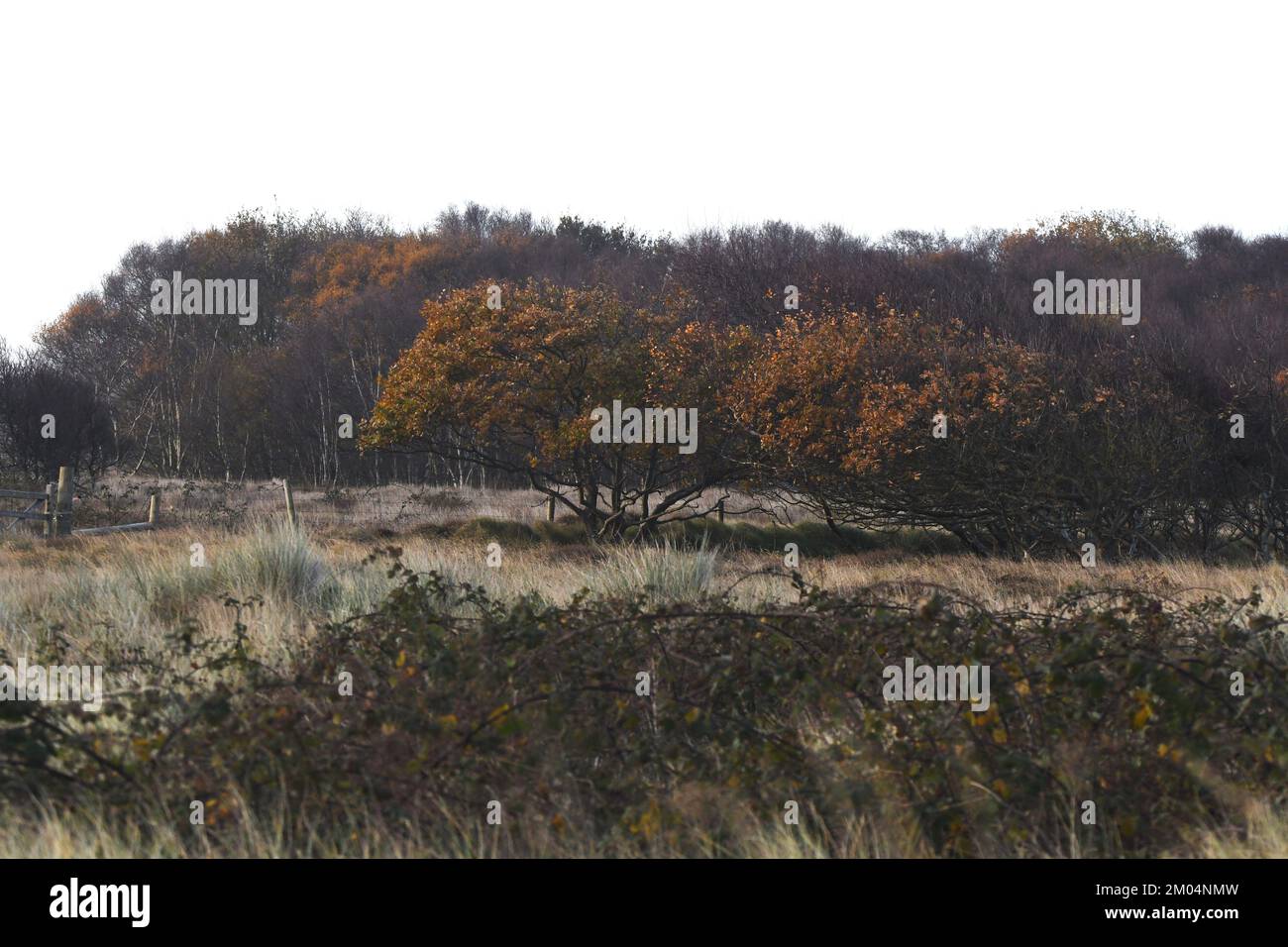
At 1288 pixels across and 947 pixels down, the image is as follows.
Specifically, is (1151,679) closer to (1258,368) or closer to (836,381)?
(836,381)

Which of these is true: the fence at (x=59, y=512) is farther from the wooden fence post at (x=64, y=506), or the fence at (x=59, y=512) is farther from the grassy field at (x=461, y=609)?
the grassy field at (x=461, y=609)

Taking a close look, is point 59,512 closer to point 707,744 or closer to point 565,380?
point 565,380

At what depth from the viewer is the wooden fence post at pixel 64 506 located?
63.5 ft

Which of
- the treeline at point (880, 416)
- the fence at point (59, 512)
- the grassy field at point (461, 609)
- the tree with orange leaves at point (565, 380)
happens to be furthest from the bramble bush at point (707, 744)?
the fence at point (59, 512)

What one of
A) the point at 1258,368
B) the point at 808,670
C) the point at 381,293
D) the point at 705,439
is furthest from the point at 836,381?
the point at 381,293

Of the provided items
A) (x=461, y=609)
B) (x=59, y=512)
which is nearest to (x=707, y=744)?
(x=461, y=609)

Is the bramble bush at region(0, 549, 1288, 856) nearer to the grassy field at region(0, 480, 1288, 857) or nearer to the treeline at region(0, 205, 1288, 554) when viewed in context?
the grassy field at region(0, 480, 1288, 857)

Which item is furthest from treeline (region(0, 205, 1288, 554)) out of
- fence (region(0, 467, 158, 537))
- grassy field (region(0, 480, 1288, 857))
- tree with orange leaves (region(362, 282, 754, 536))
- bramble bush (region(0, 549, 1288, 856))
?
bramble bush (region(0, 549, 1288, 856))

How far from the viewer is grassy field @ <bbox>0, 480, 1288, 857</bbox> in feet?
14.6

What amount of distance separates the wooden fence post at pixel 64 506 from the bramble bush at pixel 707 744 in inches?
592

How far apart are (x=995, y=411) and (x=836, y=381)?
2.60 m

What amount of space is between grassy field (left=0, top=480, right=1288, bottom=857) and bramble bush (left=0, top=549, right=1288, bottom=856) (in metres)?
0.03

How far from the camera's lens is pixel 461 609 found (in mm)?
9219
